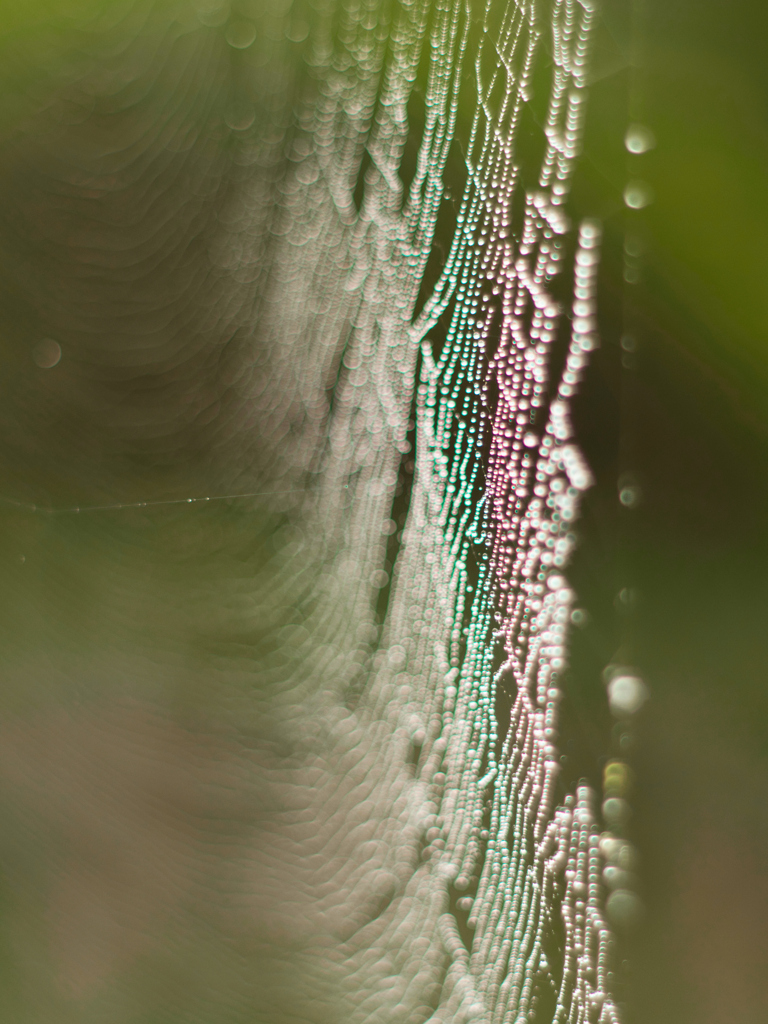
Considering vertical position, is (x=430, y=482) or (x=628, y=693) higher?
(x=430, y=482)

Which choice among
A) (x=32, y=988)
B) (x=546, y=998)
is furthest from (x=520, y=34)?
(x=32, y=988)

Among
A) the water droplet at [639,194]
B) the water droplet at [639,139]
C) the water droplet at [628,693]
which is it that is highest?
the water droplet at [639,139]

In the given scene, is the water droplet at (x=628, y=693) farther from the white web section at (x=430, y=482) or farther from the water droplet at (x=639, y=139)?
the water droplet at (x=639, y=139)

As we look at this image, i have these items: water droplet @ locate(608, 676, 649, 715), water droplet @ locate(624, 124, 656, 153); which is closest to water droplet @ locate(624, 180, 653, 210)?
water droplet @ locate(624, 124, 656, 153)

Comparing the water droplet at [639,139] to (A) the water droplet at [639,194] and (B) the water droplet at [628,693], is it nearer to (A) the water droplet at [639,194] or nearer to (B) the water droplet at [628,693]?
(A) the water droplet at [639,194]

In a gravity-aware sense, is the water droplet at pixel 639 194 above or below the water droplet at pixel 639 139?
below

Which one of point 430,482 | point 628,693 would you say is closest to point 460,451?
point 430,482

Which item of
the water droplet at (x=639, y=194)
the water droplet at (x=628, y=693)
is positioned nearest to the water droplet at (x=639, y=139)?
the water droplet at (x=639, y=194)

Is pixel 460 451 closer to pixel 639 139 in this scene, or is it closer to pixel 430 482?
pixel 430 482

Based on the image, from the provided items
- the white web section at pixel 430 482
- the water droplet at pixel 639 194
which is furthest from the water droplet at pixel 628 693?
the water droplet at pixel 639 194

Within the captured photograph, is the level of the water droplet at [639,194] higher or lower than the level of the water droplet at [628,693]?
higher

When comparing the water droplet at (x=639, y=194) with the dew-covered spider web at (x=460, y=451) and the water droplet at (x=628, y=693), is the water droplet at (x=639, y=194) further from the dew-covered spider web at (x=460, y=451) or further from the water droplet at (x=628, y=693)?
the water droplet at (x=628, y=693)
